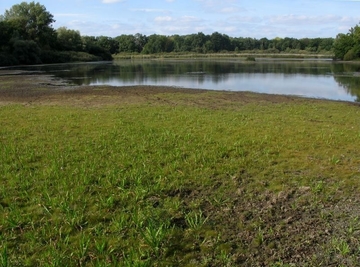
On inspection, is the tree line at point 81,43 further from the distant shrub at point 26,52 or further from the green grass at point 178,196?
the green grass at point 178,196

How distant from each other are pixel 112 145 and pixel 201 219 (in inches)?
158

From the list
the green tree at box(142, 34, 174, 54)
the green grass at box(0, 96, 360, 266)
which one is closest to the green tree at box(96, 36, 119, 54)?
the green tree at box(142, 34, 174, 54)

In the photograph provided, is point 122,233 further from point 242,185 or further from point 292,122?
point 292,122

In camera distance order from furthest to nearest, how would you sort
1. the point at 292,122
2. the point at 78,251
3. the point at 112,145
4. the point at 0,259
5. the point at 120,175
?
the point at 292,122 < the point at 112,145 < the point at 120,175 < the point at 78,251 < the point at 0,259

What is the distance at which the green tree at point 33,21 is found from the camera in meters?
86.2

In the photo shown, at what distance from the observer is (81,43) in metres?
104

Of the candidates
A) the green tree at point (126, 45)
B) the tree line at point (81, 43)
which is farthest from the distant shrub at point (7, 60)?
the green tree at point (126, 45)

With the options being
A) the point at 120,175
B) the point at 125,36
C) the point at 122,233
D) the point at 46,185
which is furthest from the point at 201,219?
the point at 125,36

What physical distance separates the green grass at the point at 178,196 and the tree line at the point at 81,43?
2584 inches

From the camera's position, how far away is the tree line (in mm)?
73062

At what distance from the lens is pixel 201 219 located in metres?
4.65

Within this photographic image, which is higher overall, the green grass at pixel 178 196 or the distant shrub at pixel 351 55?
the distant shrub at pixel 351 55

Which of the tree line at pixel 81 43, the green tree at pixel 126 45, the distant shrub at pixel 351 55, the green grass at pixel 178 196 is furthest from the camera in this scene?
the green tree at pixel 126 45

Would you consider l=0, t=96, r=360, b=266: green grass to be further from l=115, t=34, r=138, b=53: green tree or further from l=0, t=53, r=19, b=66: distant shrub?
l=115, t=34, r=138, b=53: green tree
